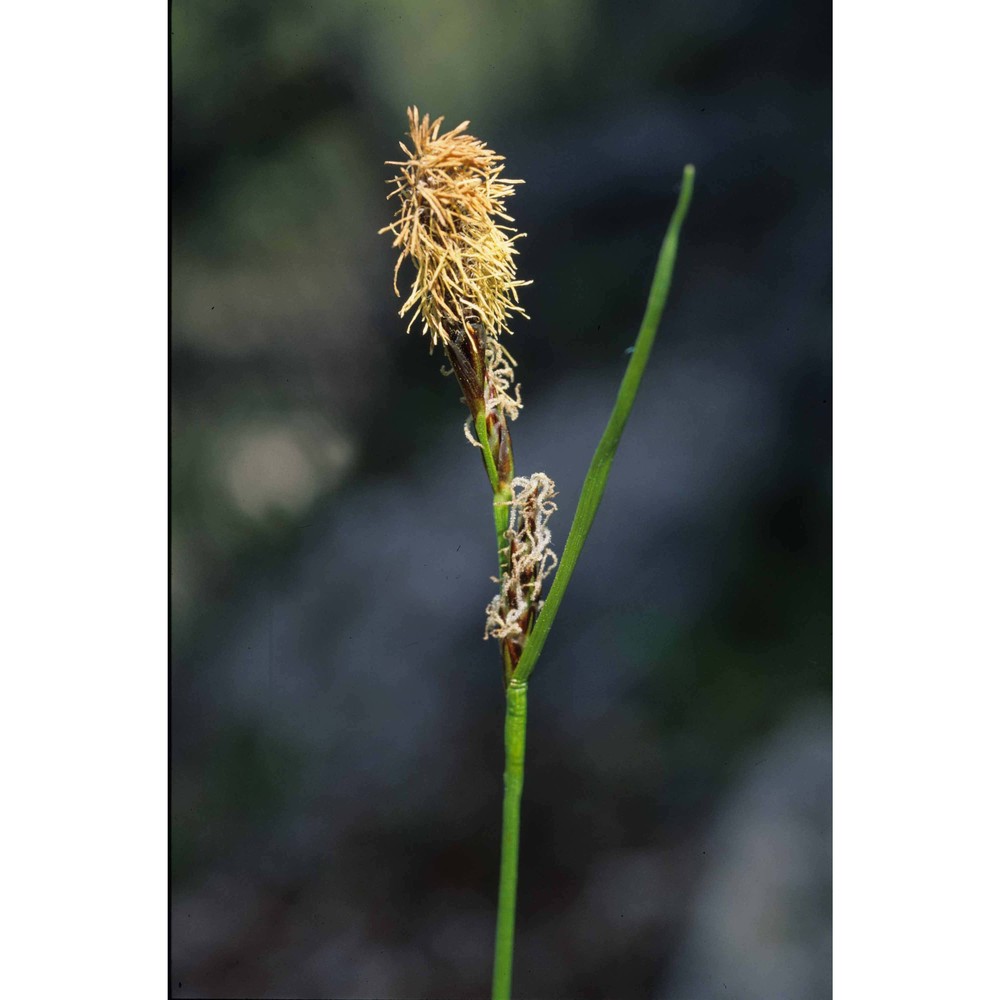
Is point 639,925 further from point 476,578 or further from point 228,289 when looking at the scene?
point 228,289

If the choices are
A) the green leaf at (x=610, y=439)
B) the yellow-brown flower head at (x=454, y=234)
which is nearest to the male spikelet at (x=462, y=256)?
the yellow-brown flower head at (x=454, y=234)

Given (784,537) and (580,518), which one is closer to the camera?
(580,518)

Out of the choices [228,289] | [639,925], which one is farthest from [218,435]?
[639,925]

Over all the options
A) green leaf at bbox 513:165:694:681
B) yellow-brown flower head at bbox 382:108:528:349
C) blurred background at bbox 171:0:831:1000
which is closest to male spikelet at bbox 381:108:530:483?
yellow-brown flower head at bbox 382:108:528:349

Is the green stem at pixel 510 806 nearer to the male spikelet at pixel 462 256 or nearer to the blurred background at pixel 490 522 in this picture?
the male spikelet at pixel 462 256

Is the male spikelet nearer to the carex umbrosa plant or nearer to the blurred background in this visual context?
the carex umbrosa plant

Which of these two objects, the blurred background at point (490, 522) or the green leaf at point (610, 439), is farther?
the blurred background at point (490, 522)

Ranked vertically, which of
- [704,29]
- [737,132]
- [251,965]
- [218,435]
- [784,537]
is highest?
[704,29]

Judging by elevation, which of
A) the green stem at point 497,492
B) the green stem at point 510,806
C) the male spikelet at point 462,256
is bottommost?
the green stem at point 510,806
